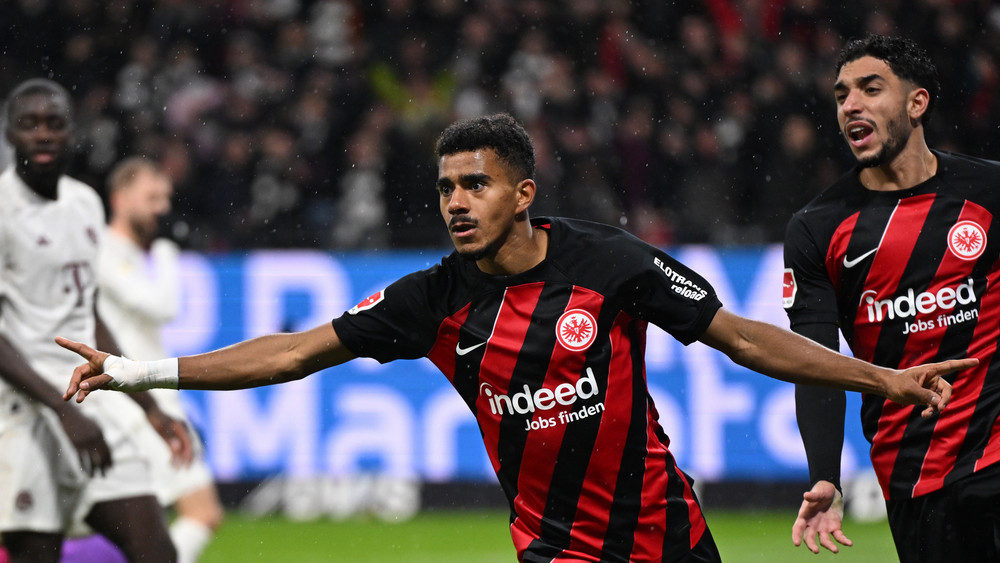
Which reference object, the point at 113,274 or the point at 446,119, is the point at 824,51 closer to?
the point at 446,119

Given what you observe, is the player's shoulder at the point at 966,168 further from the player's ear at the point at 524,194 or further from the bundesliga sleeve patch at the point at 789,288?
the player's ear at the point at 524,194

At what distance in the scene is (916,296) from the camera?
4199mm

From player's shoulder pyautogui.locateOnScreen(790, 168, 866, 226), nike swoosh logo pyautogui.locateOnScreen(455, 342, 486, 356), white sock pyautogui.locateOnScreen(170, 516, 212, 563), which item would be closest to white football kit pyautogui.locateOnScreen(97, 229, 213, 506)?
white sock pyautogui.locateOnScreen(170, 516, 212, 563)

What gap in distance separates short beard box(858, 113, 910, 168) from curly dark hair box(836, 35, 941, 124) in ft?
0.50

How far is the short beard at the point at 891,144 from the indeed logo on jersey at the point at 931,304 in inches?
18.2

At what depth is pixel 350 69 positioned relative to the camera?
470 inches

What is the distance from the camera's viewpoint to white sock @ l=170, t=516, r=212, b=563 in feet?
22.1

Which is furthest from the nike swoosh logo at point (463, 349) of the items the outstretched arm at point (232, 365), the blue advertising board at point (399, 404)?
the blue advertising board at point (399, 404)

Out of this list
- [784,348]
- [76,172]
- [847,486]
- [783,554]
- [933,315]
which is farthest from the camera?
[76,172]

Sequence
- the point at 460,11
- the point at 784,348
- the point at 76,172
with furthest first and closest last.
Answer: the point at 460,11 → the point at 76,172 → the point at 784,348

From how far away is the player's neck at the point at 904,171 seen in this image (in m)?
4.37

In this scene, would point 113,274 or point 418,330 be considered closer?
point 418,330

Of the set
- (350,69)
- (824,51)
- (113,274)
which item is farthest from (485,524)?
(824,51)

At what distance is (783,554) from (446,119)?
5.37 meters
